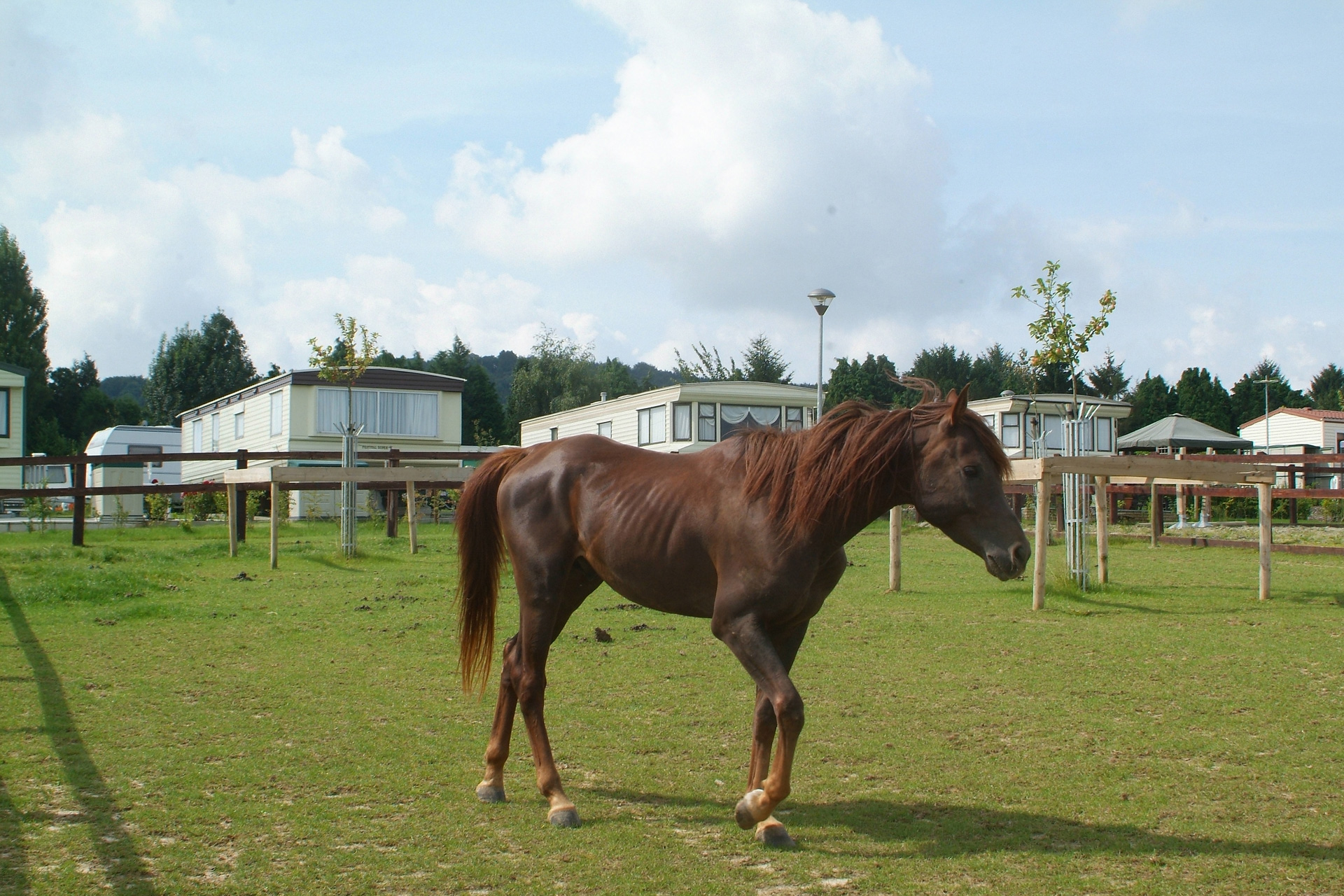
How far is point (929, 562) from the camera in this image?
1547 centimetres

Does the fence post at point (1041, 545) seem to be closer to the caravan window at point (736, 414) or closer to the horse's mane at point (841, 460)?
the horse's mane at point (841, 460)

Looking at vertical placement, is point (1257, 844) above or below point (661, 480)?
below

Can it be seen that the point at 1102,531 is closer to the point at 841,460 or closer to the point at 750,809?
the point at 841,460

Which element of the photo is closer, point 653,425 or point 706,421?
point 706,421

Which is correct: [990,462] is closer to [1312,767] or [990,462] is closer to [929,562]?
[1312,767]

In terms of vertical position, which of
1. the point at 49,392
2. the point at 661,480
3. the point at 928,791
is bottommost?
the point at 928,791

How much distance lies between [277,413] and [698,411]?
47.1ft

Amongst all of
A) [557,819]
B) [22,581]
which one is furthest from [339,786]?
[22,581]

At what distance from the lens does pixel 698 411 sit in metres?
33.7

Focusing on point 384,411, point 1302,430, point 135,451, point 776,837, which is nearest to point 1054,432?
point 1302,430

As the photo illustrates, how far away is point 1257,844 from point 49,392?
6447 centimetres

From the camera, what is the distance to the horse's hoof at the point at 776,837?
3.87 m

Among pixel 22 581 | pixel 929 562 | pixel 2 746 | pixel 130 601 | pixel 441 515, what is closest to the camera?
pixel 2 746

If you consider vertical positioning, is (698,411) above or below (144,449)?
above
